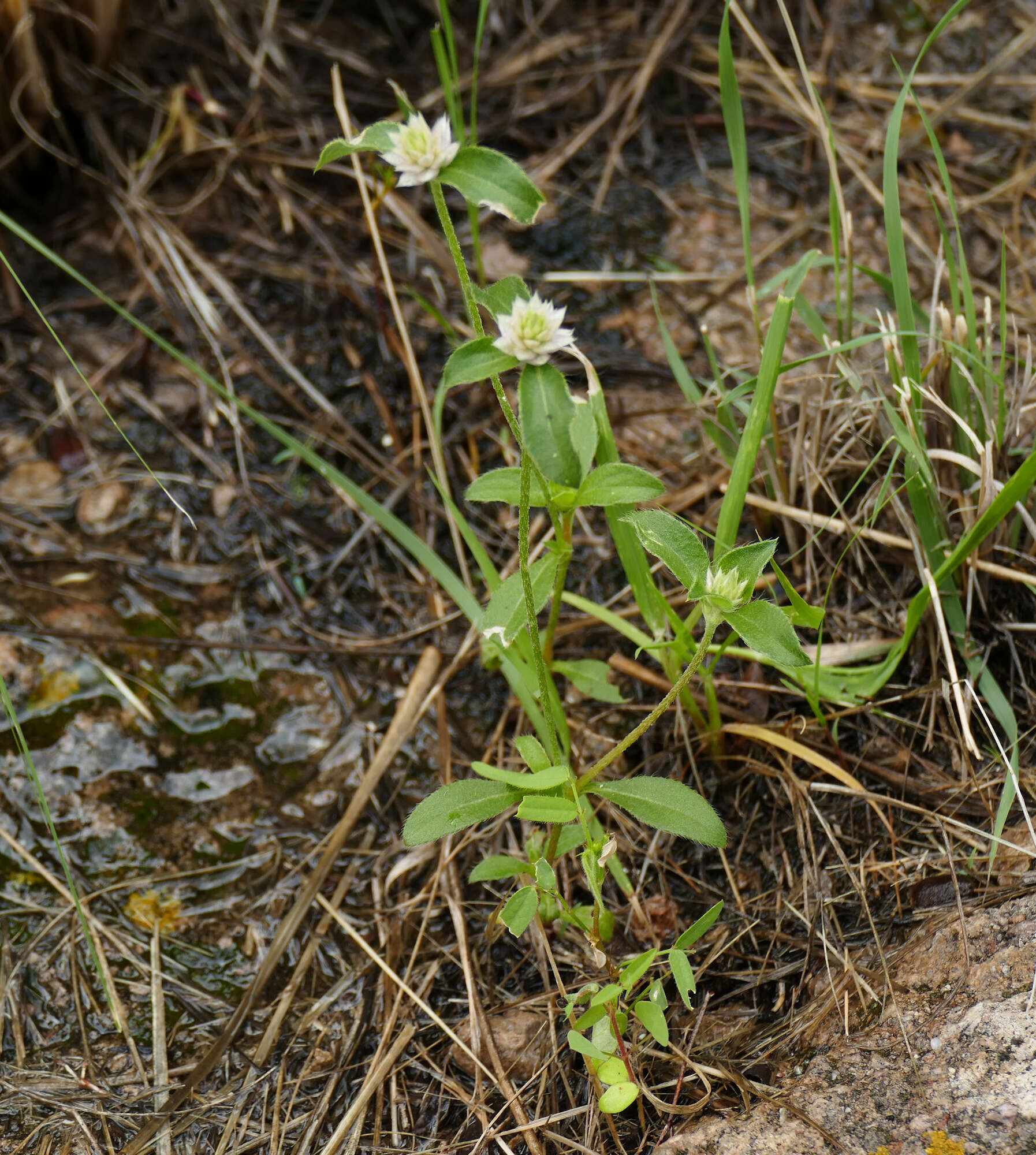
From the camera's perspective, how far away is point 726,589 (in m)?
1.22

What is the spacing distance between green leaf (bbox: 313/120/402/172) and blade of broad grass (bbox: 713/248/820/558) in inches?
25.5

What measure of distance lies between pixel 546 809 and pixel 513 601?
0.33 meters

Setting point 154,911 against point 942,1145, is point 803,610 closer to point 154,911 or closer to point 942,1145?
point 942,1145

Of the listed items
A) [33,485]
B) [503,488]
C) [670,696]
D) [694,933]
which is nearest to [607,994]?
[694,933]

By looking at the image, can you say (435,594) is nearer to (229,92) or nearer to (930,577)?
(930,577)

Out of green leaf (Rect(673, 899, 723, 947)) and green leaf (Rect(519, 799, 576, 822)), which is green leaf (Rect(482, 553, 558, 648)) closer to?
green leaf (Rect(519, 799, 576, 822))

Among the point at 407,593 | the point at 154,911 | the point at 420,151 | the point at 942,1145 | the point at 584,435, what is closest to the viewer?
the point at 942,1145

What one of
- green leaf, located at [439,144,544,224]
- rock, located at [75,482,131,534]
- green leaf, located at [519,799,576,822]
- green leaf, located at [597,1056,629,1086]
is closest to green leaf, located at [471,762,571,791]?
green leaf, located at [519,799,576,822]

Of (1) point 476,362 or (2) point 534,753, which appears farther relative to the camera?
(2) point 534,753

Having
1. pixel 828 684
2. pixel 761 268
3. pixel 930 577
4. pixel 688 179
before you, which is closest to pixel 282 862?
pixel 828 684

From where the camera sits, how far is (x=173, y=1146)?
1.38 metres

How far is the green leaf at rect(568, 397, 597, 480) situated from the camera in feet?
4.63

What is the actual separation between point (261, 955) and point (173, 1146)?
12.0 inches

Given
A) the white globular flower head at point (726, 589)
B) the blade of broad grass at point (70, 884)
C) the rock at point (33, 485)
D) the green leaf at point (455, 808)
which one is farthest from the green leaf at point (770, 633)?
the rock at point (33, 485)
